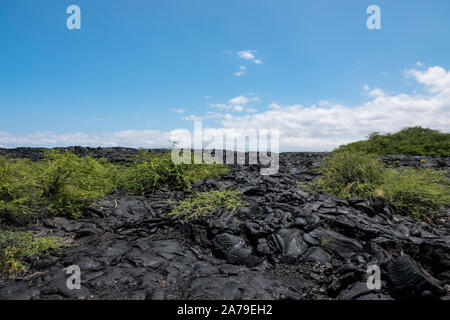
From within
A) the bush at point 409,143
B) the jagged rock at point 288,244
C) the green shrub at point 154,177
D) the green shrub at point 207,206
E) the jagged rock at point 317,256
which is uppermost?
the bush at point 409,143

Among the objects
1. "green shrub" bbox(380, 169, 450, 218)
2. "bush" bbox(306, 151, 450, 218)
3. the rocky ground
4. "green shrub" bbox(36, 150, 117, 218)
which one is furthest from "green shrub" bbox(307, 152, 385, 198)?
"green shrub" bbox(36, 150, 117, 218)

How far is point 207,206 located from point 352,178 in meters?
4.22

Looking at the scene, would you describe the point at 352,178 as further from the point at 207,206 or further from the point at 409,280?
the point at 409,280

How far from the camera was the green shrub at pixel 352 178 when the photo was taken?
22.3 feet

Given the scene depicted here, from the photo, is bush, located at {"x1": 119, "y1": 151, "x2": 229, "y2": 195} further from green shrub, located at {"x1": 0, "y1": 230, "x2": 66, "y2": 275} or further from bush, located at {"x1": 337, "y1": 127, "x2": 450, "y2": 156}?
bush, located at {"x1": 337, "y1": 127, "x2": 450, "y2": 156}

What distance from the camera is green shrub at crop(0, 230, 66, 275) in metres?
3.63

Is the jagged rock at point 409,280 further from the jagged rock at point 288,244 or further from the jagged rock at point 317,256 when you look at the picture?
the jagged rock at point 288,244

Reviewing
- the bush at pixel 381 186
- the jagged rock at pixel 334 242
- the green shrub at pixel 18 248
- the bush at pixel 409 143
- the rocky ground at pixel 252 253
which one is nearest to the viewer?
the rocky ground at pixel 252 253

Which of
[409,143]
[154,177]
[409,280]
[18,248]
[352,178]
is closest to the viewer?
[409,280]

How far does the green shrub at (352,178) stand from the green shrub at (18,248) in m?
5.91

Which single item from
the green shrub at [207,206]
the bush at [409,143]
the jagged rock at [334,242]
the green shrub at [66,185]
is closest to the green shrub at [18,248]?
the green shrub at [66,185]

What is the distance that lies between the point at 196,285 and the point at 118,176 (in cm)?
563

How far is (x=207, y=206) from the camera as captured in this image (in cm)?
516

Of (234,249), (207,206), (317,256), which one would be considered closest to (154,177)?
(207,206)
